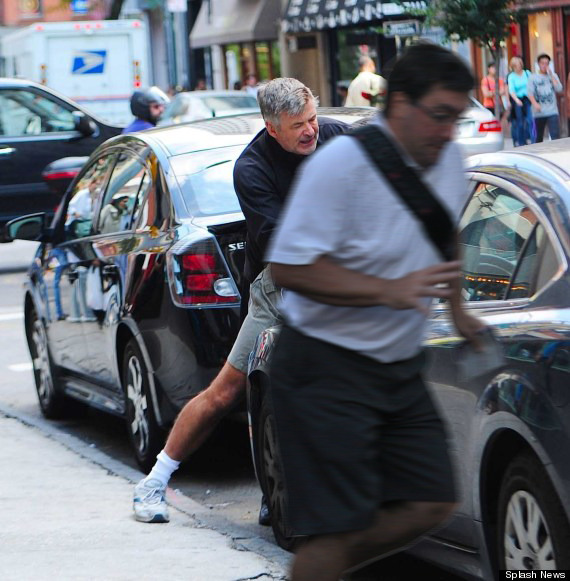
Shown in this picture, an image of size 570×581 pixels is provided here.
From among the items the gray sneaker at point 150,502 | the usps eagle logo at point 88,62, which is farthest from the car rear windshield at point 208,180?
the usps eagle logo at point 88,62

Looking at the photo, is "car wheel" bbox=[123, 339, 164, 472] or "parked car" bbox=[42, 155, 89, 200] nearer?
"car wheel" bbox=[123, 339, 164, 472]

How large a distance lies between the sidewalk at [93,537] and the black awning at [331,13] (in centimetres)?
2406

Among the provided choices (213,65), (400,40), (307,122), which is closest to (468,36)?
(400,40)

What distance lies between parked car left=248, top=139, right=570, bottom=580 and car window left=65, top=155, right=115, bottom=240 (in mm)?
3389

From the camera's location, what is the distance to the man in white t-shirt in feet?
11.3

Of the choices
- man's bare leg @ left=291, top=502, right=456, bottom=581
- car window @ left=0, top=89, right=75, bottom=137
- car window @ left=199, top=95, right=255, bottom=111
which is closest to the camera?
man's bare leg @ left=291, top=502, right=456, bottom=581

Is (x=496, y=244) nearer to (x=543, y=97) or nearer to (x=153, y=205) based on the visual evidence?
(x=153, y=205)

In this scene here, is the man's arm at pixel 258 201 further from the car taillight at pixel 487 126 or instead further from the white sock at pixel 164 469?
the car taillight at pixel 487 126

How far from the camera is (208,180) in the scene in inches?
279

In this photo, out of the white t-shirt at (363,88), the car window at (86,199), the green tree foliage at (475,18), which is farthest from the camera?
the green tree foliage at (475,18)

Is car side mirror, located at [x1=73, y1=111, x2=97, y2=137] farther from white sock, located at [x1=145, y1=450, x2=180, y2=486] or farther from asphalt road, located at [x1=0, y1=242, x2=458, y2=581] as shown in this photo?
white sock, located at [x1=145, y1=450, x2=180, y2=486]

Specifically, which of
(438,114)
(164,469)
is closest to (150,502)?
(164,469)

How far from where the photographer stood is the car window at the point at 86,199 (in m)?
8.05

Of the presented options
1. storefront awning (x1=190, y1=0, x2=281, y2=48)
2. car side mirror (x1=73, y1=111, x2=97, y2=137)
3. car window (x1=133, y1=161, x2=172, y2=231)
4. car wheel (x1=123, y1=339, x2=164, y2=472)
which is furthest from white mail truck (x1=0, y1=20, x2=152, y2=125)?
car wheel (x1=123, y1=339, x2=164, y2=472)
